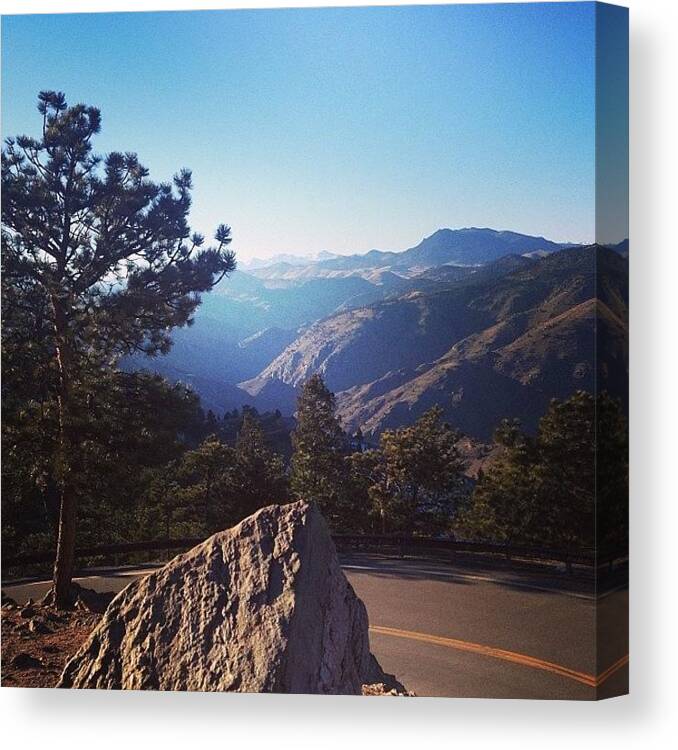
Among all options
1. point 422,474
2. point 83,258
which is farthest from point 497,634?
point 83,258

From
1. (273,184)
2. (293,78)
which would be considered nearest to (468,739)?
(273,184)

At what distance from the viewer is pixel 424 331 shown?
7812 millimetres

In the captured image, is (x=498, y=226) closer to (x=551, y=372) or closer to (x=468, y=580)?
(x=551, y=372)

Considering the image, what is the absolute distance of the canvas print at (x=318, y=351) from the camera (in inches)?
283

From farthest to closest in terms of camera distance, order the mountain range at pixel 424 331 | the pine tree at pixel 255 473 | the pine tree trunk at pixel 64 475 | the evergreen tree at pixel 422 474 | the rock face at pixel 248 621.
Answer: the pine tree trunk at pixel 64 475, the pine tree at pixel 255 473, the evergreen tree at pixel 422 474, the mountain range at pixel 424 331, the rock face at pixel 248 621

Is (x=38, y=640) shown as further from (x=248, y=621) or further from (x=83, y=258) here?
(x=83, y=258)

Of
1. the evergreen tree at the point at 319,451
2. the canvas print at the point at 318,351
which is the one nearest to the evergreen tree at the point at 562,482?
the canvas print at the point at 318,351

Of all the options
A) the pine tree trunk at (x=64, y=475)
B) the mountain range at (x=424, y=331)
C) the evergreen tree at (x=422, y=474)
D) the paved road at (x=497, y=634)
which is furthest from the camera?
the pine tree trunk at (x=64, y=475)

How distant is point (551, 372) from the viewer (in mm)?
7270

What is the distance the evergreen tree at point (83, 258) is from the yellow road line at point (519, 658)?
3070 millimetres

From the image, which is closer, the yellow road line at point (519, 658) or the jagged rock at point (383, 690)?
the yellow road line at point (519, 658)

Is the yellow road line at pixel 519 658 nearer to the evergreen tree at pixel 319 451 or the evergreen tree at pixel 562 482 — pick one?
the evergreen tree at pixel 562 482

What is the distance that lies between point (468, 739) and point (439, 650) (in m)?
0.71

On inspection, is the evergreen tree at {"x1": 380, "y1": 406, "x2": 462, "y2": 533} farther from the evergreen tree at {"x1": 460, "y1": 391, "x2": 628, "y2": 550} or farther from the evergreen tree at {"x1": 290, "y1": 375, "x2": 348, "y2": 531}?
the evergreen tree at {"x1": 290, "y1": 375, "x2": 348, "y2": 531}
